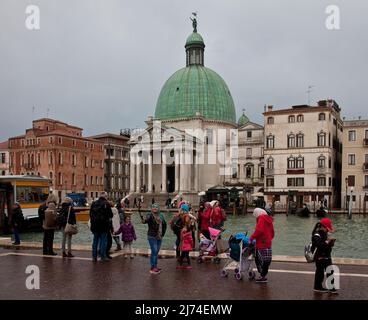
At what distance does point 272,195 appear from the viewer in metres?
57.8

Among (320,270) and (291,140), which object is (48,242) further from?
(291,140)

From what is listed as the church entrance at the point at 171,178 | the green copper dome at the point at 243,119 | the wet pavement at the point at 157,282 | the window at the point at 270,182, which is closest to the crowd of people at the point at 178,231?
the wet pavement at the point at 157,282

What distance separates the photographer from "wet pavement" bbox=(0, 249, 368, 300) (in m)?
8.54

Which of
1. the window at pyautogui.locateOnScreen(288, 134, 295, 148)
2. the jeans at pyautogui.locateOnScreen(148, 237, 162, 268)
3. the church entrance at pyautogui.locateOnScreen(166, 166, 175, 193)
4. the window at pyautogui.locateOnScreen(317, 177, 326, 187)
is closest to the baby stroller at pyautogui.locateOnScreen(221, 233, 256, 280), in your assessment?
the jeans at pyautogui.locateOnScreen(148, 237, 162, 268)

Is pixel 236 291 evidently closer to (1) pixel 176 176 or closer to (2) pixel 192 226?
(2) pixel 192 226

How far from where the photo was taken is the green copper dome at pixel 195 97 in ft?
243

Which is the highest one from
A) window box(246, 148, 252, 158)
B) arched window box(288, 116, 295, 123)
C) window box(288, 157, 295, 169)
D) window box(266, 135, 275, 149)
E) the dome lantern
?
the dome lantern

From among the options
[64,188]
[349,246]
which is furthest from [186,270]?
[64,188]

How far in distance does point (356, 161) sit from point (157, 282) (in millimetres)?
49988

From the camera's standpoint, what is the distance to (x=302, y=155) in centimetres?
5697

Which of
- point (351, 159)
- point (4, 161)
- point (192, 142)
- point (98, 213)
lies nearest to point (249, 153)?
point (192, 142)

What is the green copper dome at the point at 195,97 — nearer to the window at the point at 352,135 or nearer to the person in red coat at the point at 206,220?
the window at the point at 352,135

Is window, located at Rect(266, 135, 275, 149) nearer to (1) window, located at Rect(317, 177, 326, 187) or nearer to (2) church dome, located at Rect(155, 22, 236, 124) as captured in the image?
(1) window, located at Rect(317, 177, 326, 187)

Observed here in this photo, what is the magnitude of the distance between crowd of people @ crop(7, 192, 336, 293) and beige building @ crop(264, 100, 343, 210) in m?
41.6
